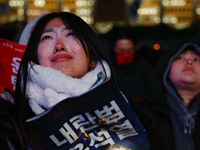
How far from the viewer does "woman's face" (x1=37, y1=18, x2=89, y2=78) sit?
4.15ft

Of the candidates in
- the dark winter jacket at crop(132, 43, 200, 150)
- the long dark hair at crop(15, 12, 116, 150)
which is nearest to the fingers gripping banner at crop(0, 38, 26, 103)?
the long dark hair at crop(15, 12, 116, 150)

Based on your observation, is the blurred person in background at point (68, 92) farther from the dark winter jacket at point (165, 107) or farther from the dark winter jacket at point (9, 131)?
the dark winter jacket at point (165, 107)

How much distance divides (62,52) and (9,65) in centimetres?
41

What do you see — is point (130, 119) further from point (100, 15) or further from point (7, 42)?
point (100, 15)

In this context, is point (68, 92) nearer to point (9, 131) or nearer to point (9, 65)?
point (9, 131)

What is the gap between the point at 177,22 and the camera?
27.4 feet

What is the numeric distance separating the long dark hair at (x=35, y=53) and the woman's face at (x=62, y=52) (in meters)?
0.03

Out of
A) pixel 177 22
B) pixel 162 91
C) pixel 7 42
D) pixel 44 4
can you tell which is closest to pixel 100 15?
pixel 44 4

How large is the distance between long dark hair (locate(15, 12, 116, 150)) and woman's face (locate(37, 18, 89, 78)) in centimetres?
3

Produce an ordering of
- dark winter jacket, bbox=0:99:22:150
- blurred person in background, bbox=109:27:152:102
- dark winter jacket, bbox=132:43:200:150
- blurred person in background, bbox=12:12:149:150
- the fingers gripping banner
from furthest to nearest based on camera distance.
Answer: blurred person in background, bbox=109:27:152:102
dark winter jacket, bbox=132:43:200:150
the fingers gripping banner
dark winter jacket, bbox=0:99:22:150
blurred person in background, bbox=12:12:149:150

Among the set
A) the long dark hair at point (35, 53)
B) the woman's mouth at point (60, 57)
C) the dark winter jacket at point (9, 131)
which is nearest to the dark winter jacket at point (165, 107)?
the long dark hair at point (35, 53)

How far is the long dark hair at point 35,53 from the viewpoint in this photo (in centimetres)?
125

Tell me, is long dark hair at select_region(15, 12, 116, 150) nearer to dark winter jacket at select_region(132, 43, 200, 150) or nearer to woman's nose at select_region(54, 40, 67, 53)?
woman's nose at select_region(54, 40, 67, 53)

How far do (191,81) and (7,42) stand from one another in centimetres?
115
